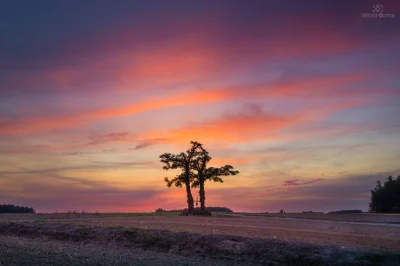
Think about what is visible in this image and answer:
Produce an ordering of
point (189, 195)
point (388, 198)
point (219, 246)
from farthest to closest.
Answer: point (388, 198) < point (189, 195) < point (219, 246)

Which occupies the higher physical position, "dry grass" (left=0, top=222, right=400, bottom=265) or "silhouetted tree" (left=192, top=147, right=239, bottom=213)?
"silhouetted tree" (left=192, top=147, right=239, bottom=213)

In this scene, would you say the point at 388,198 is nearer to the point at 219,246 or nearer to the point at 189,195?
the point at 189,195

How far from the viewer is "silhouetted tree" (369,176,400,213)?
328 feet

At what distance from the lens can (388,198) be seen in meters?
101

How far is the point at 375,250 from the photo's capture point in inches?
907

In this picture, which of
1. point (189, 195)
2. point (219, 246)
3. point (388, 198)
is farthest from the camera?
point (388, 198)

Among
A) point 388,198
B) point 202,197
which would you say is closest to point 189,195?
point 202,197

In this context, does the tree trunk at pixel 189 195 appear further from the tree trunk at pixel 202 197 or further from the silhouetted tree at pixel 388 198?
the silhouetted tree at pixel 388 198

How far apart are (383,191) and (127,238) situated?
280 ft

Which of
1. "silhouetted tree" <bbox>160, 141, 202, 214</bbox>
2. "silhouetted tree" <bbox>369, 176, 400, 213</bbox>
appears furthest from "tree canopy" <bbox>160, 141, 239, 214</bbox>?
"silhouetted tree" <bbox>369, 176, 400, 213</bbox>

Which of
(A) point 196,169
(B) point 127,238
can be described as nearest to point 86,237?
(B) point 127,238

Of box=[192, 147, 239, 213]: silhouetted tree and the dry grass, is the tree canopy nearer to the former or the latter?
box=[192, 147, 239, 213]: silhouetted tree

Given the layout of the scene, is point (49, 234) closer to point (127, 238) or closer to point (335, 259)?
point (127, 238)

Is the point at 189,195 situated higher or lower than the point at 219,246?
higher
